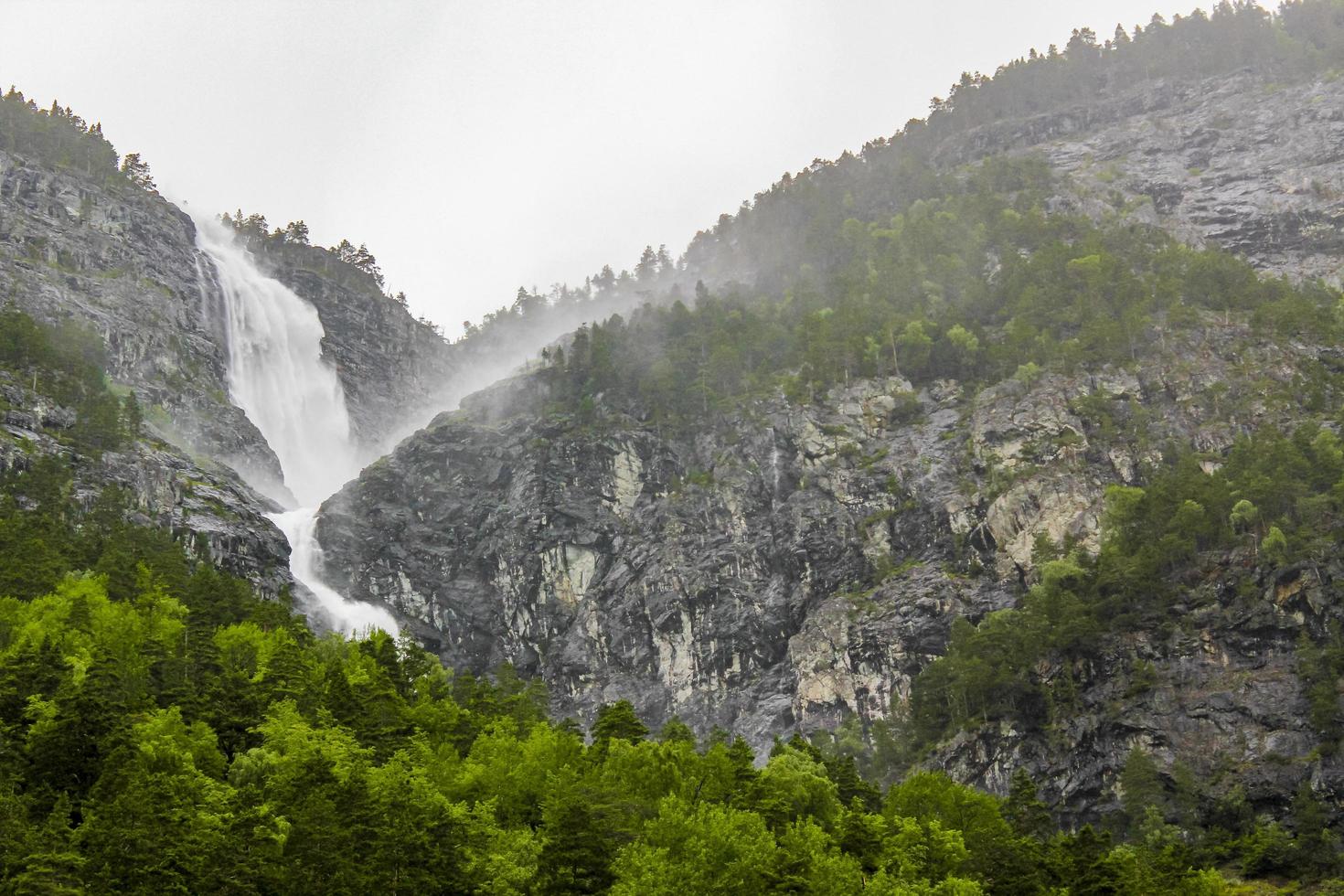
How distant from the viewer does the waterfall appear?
164 m

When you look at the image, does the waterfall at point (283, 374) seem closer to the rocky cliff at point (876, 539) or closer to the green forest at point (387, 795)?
the rocky cliff at point (876, 539)

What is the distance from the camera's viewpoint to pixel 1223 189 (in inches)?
6181

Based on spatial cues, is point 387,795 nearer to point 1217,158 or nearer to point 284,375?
point 284,375

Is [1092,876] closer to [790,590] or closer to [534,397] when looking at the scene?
[790,590]

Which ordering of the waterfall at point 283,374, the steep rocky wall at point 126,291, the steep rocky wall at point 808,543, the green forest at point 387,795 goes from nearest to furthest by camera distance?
the green forest at point 387,795 → the steep rocky wall at point 808,543 → the steep rocky wall at point 126,291 → the waterfall at point 283,374

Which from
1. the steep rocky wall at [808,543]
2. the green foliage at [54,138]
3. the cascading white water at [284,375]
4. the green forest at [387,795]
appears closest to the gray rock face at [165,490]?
the green forest at [387,795]

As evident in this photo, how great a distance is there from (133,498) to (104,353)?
31.5 meters

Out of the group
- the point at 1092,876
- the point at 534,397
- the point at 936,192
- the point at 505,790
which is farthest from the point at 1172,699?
the point at 936,192

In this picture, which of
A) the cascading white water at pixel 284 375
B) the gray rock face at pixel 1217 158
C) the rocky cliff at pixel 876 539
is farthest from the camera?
the cascading white water at pixel 284 375

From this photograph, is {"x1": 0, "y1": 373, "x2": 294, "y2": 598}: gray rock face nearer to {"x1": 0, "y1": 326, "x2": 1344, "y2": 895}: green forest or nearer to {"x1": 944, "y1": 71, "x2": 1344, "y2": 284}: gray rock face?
{"x1": 0, "y1": 326, "x2": 1344, "y2": 895}: green forest

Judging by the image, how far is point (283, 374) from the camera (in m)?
173

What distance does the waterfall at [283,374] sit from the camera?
16425 centimetres

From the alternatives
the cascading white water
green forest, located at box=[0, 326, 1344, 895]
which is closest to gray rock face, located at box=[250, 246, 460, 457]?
the cascading white water

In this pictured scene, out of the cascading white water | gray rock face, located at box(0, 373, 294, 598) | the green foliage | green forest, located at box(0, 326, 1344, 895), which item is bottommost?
green forest, located at box(0, 326, 1344, 895)
